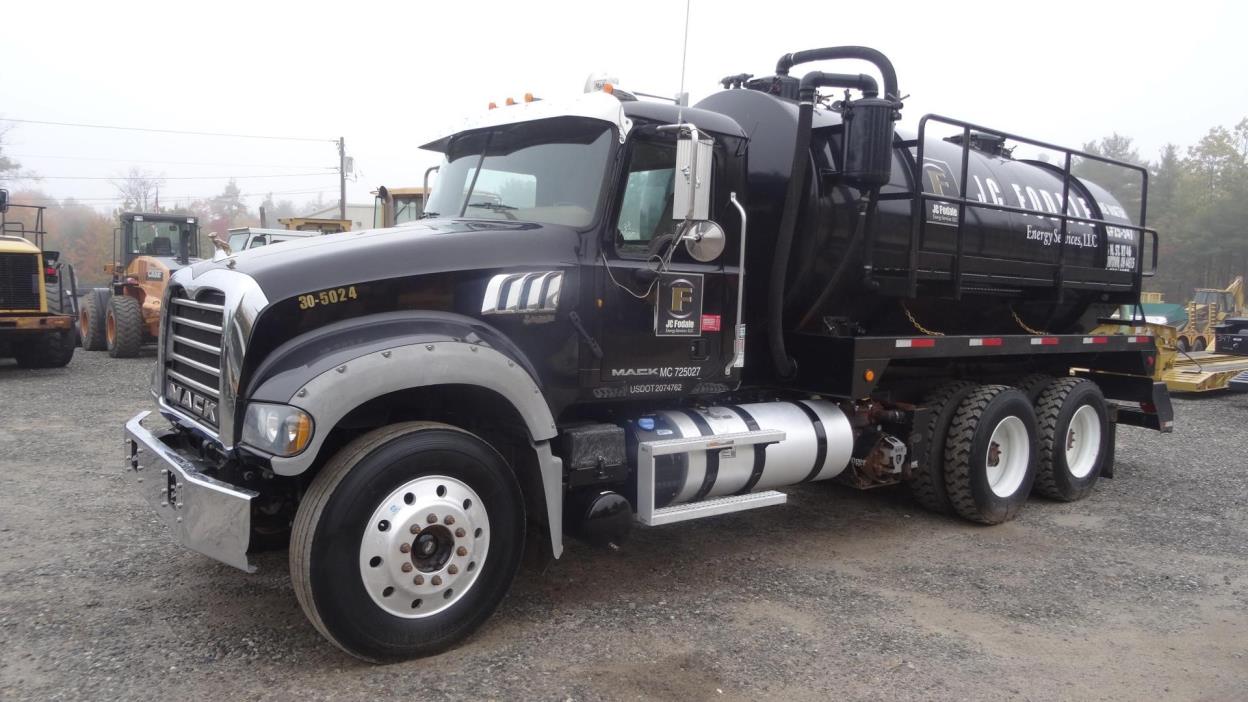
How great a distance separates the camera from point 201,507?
3.72m

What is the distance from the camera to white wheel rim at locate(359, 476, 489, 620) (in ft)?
12.4

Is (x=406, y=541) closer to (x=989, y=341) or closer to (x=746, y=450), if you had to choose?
(x=746, y=450)

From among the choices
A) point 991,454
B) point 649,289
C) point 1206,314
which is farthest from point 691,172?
point 1206,314

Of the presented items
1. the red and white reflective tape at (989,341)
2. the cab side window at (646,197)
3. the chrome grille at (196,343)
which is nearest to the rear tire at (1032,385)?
the red and white reflective tape at (989,341)

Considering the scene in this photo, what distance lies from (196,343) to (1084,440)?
23.2 ft

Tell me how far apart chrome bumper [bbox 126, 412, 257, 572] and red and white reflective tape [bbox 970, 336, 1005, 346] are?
16.9ft

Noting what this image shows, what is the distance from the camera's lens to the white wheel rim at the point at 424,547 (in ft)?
12.4

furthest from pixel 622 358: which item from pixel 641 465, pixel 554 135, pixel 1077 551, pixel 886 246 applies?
pixel 1077 551

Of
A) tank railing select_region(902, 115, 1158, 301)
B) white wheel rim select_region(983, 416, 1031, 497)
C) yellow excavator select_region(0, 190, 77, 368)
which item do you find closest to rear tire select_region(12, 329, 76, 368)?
yellow excavator select_region(0, 190, 77, 368)

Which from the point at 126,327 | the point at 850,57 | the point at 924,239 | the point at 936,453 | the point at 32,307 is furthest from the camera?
the point at 126,327

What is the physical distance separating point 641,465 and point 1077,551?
131 inches

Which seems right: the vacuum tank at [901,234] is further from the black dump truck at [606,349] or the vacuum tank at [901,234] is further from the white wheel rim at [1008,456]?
the white wheel rim at [1008,456]

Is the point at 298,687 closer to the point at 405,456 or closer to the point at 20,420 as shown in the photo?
the point at 405,456

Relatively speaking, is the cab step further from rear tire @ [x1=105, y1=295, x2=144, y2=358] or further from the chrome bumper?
rear tire @ [x1=105, y1=295, x2=144, y2=358]
